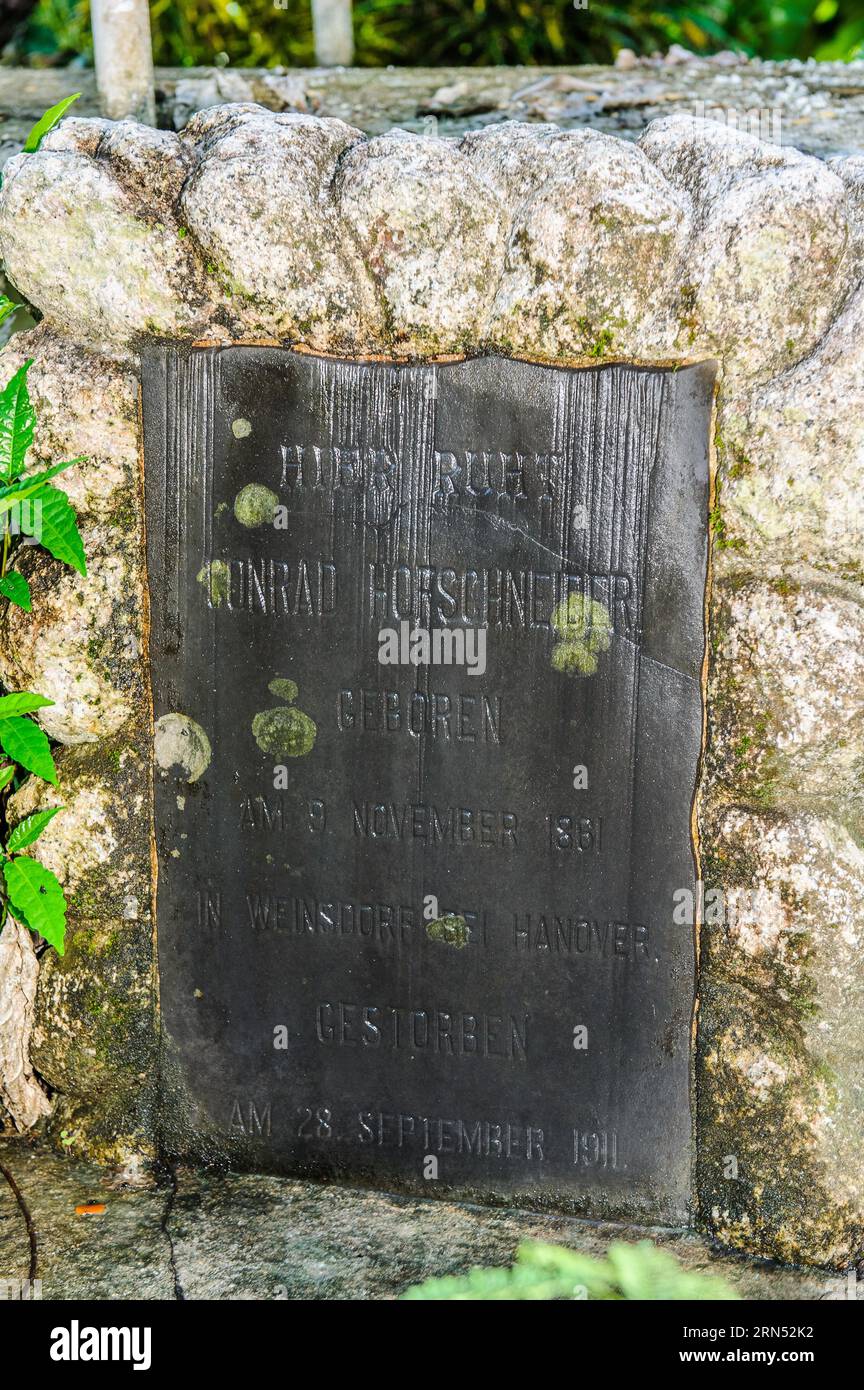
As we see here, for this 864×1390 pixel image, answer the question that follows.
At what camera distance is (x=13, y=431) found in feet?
7.93

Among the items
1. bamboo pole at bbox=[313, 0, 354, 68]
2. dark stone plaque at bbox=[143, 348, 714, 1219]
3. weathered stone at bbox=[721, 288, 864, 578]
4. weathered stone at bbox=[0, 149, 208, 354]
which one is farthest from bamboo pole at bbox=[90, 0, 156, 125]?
weathered stone at bbox=[721, 288, 864, 578]

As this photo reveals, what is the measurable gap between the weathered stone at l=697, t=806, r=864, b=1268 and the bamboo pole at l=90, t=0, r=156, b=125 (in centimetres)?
275

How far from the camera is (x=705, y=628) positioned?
2377 mm

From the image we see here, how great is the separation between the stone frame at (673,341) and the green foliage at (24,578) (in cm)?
13

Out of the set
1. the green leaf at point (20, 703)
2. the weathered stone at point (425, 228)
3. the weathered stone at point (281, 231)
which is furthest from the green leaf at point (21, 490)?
the weathered stone at point (425, 228)

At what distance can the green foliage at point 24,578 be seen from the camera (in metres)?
2.41

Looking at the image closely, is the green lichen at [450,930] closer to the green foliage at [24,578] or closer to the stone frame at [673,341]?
the stone frame at [673,341]

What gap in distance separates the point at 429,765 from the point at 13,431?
3.57 ft

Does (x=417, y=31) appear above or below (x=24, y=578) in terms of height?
above

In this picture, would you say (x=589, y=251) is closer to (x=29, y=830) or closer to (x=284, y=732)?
(x=284, y=732)

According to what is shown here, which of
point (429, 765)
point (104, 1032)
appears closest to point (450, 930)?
point (429, 765)

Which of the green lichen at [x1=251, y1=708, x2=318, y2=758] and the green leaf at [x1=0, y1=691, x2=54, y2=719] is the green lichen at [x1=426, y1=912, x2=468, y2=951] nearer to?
the green lichen at [x1=251, y1=708, x2=318, y2=758]

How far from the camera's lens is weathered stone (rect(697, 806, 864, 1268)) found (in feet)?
7.72
